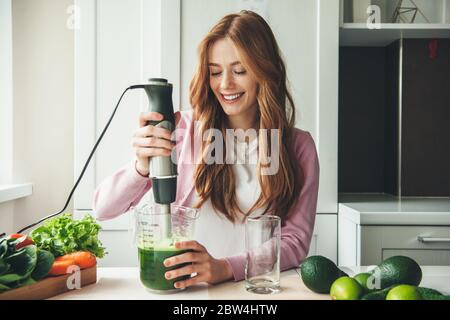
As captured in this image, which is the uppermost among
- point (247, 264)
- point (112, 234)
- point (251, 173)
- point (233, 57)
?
point (233, 57)

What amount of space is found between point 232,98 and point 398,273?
52 cm

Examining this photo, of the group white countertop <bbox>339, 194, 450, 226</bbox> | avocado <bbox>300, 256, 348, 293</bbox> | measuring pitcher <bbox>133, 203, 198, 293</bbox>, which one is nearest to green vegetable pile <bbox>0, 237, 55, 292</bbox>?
measuring pitcher <bbox>133, 203, 198, 293</bbox>

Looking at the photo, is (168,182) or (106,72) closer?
(168,182)

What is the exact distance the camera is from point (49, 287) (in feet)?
1.95

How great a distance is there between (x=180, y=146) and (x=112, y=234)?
1.62ft

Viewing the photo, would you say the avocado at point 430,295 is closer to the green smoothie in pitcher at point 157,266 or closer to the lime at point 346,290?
the lime at point 346,290

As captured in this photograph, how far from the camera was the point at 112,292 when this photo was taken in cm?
61

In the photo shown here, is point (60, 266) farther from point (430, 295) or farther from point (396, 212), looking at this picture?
point (396, 212)

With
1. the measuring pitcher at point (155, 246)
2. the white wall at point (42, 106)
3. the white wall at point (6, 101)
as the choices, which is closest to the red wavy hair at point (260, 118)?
the measuring pitcher at point (155, 246)

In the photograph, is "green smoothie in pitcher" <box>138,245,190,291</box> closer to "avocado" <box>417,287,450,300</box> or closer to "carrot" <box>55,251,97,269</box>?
"carrot" <box>55,251,97,269</box>

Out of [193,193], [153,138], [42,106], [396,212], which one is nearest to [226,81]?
[193,193]

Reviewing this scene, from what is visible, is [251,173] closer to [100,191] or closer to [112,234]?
[100,191]

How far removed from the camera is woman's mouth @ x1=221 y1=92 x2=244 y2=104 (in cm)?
96
